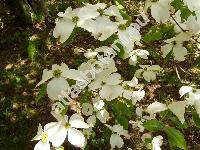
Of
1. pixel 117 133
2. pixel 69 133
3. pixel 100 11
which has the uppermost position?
pixel 100 11

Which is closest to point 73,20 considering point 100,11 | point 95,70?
point 100,11

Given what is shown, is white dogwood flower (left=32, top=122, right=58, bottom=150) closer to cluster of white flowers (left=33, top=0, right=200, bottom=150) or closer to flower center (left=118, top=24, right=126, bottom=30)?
cluster of white flowers (left=33, top=0, right=200, bottom=150)

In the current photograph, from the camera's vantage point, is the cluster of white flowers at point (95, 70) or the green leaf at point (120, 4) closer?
the cluster of white flowers at point (95, 70)

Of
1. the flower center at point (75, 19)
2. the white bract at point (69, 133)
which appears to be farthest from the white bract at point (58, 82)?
the flower center at point (75, 19)

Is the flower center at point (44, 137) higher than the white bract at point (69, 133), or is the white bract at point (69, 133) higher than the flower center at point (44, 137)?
the white bract at point (69, 133)

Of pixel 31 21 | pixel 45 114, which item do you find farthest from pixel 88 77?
pixel 31 21

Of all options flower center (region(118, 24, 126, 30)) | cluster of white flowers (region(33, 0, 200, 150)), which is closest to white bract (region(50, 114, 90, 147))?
cluster of white flowers (region(33, 0, 200, 150))

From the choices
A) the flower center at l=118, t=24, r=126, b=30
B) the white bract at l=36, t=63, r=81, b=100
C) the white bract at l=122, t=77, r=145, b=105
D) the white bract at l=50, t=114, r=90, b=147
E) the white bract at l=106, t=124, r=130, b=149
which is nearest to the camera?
the white bract at l=50, t=114, r=90, b=147

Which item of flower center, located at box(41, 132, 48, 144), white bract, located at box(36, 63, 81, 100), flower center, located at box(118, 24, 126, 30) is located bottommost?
flower center, located at box(41, 132, 48, 144)

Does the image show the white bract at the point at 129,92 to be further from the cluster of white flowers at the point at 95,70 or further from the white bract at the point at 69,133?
the white bract at the point at 69,133

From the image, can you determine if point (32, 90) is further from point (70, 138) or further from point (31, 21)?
point (70, 138)

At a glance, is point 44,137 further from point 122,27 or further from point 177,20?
point 177,20
